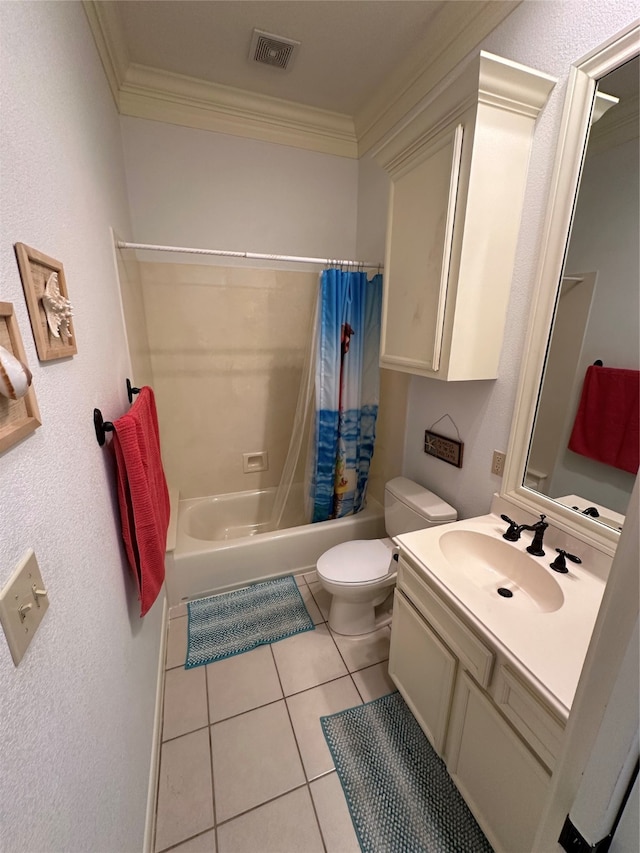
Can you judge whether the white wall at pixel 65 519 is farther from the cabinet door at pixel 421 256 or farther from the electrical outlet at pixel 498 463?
the electrical outlet at pixel 498 463

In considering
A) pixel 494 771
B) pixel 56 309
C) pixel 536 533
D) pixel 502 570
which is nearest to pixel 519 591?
→ pixel 502 570

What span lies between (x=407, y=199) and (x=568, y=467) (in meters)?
1.25

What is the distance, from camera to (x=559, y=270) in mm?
1144

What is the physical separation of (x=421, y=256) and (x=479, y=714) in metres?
1.58

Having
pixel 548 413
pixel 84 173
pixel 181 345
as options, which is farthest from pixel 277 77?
pixel 548 413

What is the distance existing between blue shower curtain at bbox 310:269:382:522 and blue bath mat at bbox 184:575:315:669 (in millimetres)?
545

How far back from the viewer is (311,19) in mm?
1427

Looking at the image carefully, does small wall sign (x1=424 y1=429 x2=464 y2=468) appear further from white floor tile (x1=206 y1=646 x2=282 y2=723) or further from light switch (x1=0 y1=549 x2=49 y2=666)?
light switch (x1=0 y1=549 x2=49 y2=666)

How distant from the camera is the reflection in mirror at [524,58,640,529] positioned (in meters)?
0.98

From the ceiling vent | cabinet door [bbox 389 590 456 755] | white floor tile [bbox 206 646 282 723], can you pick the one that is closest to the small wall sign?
cabinet door [bbox 389 590 456 755]

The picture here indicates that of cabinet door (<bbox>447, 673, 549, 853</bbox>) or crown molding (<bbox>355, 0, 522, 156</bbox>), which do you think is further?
crown molding (<bbox>355, 0, 522, 156</bbox>)

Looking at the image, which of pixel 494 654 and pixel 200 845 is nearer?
pixel 494 654

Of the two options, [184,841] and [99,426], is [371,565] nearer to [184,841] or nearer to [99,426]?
[184,841]

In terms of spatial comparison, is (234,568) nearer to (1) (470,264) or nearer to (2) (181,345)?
(2) (181,345)
